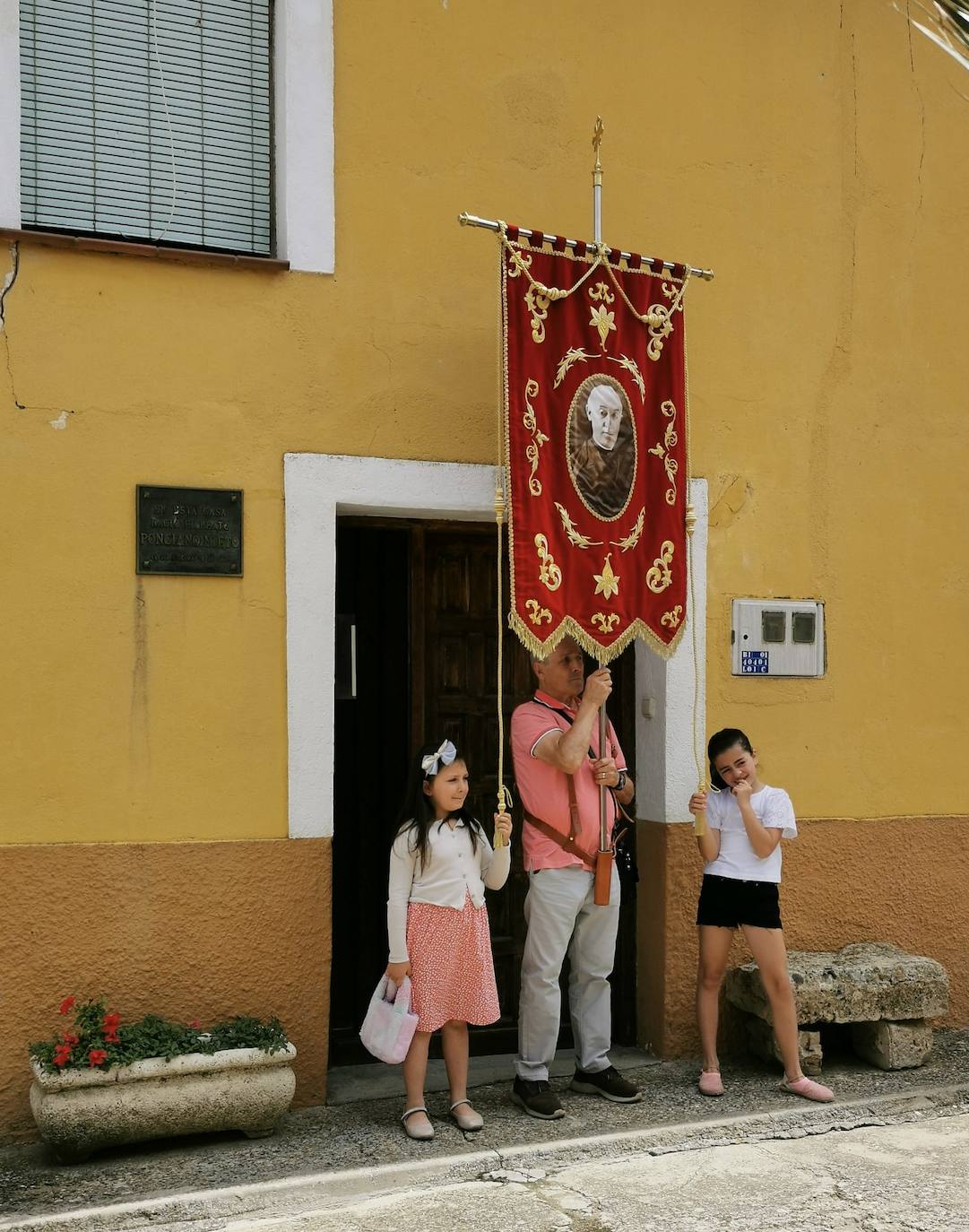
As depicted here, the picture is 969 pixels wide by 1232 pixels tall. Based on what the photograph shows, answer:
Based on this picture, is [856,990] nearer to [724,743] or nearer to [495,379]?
[724,743]

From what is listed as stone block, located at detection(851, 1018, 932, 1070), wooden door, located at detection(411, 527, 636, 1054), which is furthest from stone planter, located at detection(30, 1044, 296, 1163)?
Result: stone block, located at detection(851, 1018, 932, 1070)

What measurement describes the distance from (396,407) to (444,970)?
2241mm

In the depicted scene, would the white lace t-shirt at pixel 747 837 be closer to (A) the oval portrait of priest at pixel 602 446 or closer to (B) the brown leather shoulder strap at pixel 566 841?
(B) the brown leather shoulder strap at pixel 566 841

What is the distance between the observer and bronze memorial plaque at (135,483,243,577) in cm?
507

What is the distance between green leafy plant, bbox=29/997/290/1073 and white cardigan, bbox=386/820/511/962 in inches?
23.7

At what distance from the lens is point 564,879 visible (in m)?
5.23

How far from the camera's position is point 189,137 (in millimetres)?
5426

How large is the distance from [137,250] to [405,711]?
2.24 metres

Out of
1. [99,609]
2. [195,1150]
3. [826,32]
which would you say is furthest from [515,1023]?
[826,32]

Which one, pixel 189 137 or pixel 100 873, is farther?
pixel 189 137

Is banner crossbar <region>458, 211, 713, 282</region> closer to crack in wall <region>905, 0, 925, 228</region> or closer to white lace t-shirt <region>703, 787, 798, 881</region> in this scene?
crack in wall <region>905, 0, 925, 228</region>

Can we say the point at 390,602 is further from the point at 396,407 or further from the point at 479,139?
the point at 479,139

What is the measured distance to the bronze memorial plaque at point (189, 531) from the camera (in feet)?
16.6

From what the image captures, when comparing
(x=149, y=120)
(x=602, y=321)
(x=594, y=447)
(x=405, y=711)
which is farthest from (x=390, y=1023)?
(x=149, y=120)
